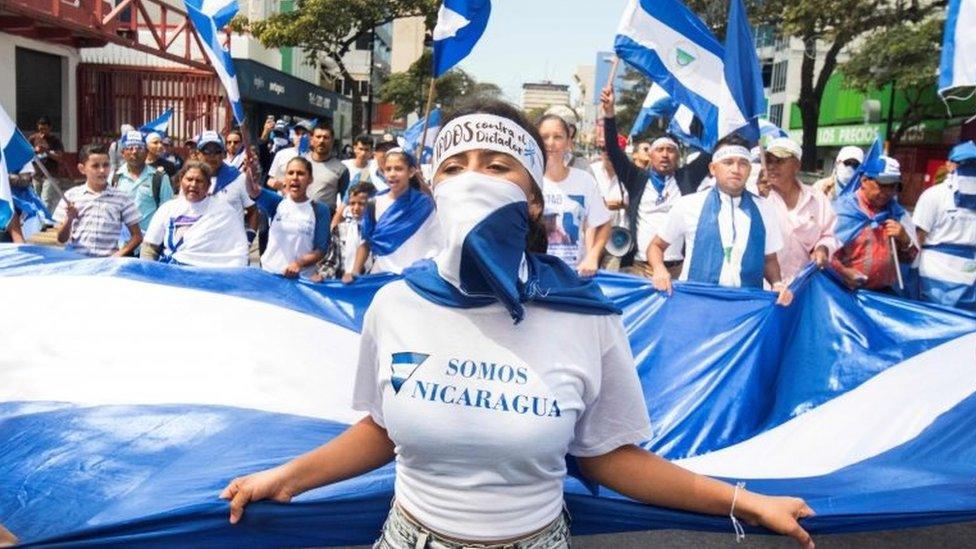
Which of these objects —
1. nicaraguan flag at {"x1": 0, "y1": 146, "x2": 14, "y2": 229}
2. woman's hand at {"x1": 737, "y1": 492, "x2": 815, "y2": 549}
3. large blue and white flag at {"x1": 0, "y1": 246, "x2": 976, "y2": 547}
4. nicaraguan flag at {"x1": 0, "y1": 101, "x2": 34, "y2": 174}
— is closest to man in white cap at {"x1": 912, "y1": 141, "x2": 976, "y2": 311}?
large blue and white flag at {"x1": 0, "y1": 246, "x2": 976, "y2": 547}

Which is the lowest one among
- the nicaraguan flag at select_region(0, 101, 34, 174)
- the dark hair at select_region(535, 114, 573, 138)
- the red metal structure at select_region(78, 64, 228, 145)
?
the nicaraguan flag at select_region(0, 101, 34, 174)

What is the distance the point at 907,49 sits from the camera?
90.3 ft

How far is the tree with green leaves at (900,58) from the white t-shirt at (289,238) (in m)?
24.4

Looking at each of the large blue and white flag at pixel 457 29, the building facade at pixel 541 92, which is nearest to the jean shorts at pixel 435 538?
the large blue and white flag at pixel 457 29

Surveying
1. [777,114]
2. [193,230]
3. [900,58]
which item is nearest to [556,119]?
[193,230]

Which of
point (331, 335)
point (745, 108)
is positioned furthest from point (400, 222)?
point (745, 108)

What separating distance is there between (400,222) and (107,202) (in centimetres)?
216

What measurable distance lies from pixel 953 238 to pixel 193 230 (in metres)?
5.31

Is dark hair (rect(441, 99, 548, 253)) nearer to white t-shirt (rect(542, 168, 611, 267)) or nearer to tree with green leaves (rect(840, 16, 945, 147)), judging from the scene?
white t-shirt (rect(542, 168, 611, 267))

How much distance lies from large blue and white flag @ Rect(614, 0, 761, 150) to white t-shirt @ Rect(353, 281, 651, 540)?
197 inches

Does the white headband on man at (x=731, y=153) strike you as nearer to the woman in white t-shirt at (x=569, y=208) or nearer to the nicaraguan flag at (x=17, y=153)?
the woman in white t-shirt at (x=569, y=208)

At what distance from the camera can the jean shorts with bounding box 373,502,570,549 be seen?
6.05 ft

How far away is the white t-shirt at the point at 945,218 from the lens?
664 centimetres

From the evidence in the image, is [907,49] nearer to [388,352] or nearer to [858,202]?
[858,202]
